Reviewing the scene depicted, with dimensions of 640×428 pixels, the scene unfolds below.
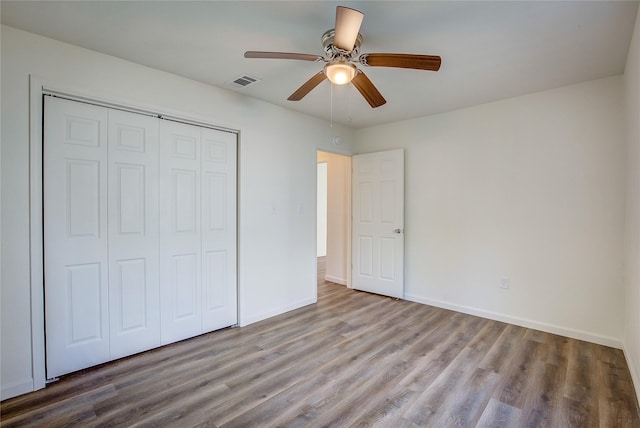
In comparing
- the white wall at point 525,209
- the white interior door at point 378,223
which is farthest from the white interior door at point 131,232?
the white wall at point 525,209

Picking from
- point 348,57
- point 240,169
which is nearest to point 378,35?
point 348,57

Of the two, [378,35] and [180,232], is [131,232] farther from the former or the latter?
[378,35]

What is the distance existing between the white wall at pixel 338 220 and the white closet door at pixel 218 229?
6.86 ft

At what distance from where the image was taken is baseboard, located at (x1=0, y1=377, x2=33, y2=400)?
6.57 feet

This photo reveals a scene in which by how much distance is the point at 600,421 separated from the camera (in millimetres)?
1825

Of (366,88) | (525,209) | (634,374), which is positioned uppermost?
(366,88)

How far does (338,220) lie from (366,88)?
307 centimetres

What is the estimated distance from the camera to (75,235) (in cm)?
231

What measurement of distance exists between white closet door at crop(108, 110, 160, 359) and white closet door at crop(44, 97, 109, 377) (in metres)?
0.07

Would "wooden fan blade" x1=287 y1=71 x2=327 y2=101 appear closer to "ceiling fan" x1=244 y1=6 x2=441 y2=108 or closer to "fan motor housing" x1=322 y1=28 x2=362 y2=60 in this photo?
"ceiling fan" x1=244 y1=6 x2=441 y2=108

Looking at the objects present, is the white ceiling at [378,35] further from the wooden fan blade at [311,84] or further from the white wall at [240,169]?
the wooden fan blade at [311,84]

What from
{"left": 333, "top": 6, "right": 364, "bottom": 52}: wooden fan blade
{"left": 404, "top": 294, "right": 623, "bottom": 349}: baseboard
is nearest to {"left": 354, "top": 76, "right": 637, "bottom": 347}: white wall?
{"left": 404, "top": 294, "right": 623, "bottom": 349}: baseboard

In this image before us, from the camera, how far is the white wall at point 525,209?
282 centimetres

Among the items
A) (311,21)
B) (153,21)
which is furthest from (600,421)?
(153,21)
